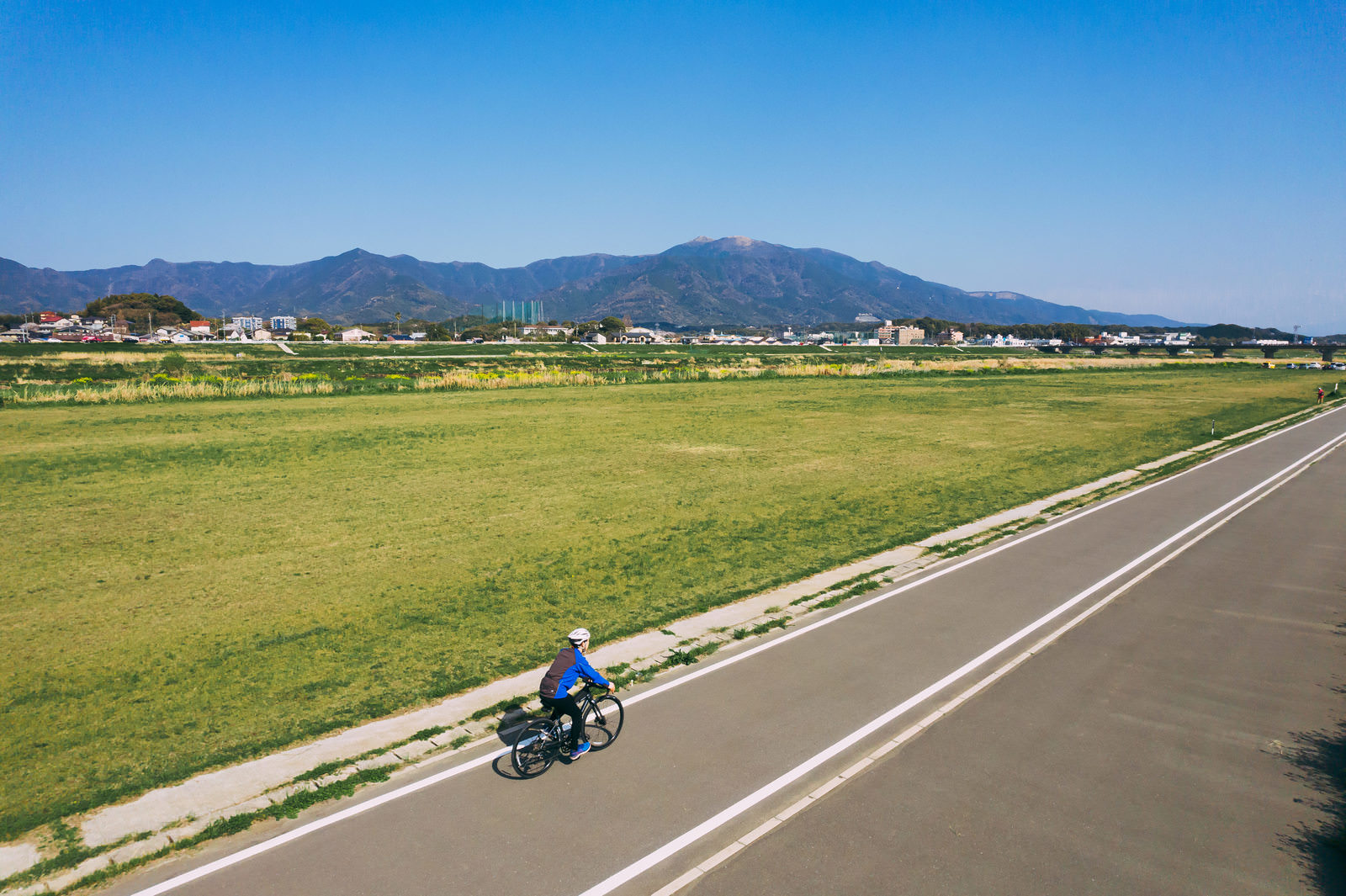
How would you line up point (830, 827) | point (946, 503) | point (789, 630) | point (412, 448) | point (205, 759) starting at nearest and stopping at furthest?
point (830, 827), point (205, 759), point (789, 630), point (946, 503), point (412, 448)

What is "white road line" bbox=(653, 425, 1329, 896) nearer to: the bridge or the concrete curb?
the concrete curb

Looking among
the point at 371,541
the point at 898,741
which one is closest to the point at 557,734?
the point at 898,741

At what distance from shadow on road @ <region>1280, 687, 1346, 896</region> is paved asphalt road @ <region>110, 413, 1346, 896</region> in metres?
0.04

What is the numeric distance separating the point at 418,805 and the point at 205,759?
2.58m

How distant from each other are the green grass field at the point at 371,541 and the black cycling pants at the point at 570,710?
226cm

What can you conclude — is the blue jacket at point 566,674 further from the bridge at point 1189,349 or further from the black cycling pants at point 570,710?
the bridge at point 1189,349

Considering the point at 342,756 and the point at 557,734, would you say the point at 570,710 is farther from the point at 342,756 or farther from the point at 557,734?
the point at 342,756

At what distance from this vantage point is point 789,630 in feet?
36.2

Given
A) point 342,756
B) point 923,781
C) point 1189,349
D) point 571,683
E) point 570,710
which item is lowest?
point 342,756

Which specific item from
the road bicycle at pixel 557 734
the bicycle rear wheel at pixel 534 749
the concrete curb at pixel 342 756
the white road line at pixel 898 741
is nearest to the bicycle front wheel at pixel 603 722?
the road bicycle at pixel 557 734

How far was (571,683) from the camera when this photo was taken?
7445 mm

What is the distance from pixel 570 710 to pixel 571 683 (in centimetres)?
28

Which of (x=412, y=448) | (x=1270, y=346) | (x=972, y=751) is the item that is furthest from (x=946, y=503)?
(x=1270, y=346)

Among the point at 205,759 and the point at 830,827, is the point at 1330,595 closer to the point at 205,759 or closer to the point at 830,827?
the point at 830,827
